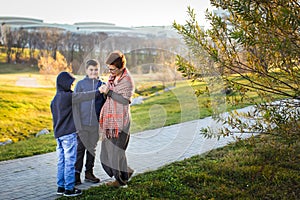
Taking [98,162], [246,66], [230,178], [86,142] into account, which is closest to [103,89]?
[86,142]

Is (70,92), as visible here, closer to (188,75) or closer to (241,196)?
(188,75)

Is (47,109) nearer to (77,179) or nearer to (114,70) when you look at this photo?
(77,179)

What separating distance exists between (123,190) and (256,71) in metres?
2.44

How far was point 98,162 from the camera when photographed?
7117mm

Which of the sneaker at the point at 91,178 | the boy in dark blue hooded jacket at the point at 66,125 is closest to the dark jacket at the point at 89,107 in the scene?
the boy in dark blue hooded jacket at the point at 66,125

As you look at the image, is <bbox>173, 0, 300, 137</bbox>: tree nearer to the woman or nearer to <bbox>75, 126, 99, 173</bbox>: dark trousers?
the woman

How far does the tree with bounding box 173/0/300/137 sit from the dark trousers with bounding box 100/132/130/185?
51.1 inches

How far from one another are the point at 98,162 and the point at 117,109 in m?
2.17

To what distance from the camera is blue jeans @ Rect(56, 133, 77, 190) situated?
16.5 ft

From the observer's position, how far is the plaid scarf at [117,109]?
17.3 feet

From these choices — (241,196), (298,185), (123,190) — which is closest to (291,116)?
(241,196)

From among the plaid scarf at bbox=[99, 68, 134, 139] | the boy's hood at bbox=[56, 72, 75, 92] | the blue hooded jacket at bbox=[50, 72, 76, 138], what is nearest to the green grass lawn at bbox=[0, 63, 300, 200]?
the plaid scarf at bbox=[99, 68, 134, 139]

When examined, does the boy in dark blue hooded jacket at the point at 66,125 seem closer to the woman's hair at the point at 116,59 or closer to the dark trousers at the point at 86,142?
the dark trousers at the point at 86,142

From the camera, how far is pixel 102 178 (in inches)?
242
